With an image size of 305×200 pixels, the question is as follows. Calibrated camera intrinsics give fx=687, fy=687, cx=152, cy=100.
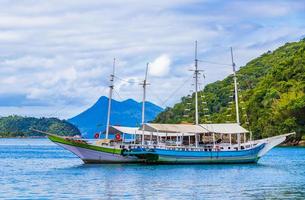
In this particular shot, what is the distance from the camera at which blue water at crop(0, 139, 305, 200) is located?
50.8m

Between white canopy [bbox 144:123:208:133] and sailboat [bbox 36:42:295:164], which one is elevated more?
white canopy [bbox 144:123:208:133]

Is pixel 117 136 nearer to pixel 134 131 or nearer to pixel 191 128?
pixel 134 131

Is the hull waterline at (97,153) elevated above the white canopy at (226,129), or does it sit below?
below

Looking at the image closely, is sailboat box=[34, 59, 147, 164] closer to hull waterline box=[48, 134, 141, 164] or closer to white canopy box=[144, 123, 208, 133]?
hull waterline box=[48, 134, 141, 164]

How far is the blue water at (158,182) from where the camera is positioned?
50794mm

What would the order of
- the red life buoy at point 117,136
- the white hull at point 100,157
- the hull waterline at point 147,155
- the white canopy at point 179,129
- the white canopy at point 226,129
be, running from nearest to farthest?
the hull waterline at point 147,155 → the white hull at point 100,157 → the white canopy at point 179,129 → the red life buoy at point 117,136 → the white canopy at point 226,129

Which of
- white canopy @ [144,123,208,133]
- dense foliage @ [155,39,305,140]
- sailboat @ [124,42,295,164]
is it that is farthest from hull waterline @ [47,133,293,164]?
dense foliage @ [155,39,305,140]

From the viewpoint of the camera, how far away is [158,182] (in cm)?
6116

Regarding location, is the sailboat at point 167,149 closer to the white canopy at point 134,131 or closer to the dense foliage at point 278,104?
the white canopy at point 134,131

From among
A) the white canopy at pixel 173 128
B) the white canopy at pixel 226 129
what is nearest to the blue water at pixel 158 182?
the white canopy at pixel 173 128

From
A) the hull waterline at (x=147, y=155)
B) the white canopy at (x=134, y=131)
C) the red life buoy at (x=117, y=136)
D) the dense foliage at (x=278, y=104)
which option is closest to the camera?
the hull waterline at (x=147, y=155)

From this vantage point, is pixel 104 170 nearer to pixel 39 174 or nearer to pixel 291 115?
pixel 39 174

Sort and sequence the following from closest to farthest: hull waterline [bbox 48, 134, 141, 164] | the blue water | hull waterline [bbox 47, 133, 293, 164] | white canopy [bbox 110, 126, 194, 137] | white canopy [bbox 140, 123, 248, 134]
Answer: the blue water < hull waterline [bbox 47, 133, 293, 164] < hull waterline [bbox 48, 134, 141, 164] < white canopy [bbox 140, 123, 248, 134] < white canopy [bbox 110, 126, 194, 137]

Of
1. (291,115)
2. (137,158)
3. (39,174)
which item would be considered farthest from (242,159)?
Answer: (291,115)
